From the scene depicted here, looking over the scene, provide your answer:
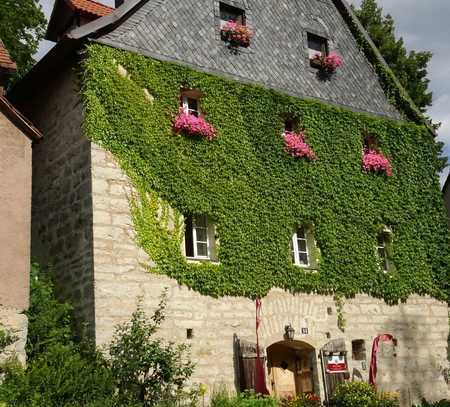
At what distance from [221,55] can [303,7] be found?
375 cm

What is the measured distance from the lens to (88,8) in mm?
15484

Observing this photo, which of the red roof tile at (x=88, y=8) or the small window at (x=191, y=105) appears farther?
the red roof tile at (x=88, y=8)

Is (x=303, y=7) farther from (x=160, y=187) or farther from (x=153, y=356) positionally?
(x=153, y=356)

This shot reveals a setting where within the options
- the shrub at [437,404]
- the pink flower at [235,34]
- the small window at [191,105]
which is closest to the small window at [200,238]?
the small window at [191,105]

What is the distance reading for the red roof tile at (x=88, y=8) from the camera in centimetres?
1529

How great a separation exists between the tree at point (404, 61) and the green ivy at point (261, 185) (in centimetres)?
703

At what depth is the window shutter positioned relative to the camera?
13781mm

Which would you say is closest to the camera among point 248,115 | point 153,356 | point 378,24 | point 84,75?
point 153,356

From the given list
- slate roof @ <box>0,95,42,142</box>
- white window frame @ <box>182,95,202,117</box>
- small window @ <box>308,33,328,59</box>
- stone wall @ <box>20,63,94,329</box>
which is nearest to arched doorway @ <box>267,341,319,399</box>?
stone wall @ <box>20,63,94,329</box>

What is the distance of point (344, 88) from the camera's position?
1788 centimetres

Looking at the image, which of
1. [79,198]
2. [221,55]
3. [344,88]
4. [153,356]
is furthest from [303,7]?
[153,356]

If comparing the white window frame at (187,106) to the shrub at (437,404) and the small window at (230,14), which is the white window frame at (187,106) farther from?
the shrub at (437,404)

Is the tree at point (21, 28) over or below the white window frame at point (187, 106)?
over

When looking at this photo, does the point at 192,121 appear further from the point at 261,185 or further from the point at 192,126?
the point at 261,185
